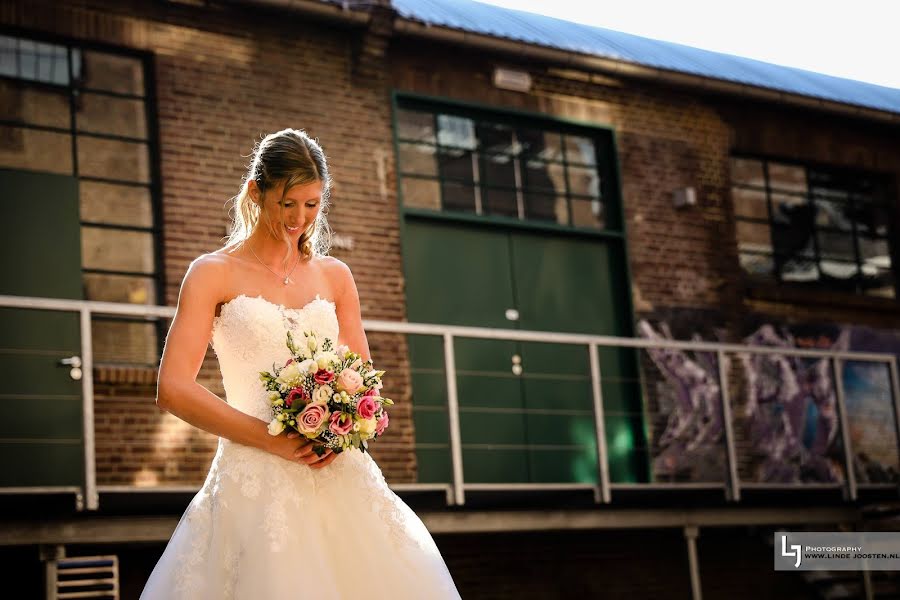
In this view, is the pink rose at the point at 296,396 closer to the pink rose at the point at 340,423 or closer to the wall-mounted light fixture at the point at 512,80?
the pink rose at the point at 340,423

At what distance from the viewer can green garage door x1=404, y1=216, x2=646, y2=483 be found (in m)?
11.8

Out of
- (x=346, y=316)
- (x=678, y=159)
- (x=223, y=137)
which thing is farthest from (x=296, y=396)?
(x=678, y=159)

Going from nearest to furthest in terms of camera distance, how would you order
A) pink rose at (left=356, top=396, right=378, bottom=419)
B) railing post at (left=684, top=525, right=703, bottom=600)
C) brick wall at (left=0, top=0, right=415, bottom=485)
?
pink rose at (left=356, top=396, right=378, bottom=419)
brick wall at (left=0, top=0, right=415, bottom=485)
railing post at (left=684, top=525, right=703, bottom=600)

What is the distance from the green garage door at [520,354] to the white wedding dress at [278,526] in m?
7.38

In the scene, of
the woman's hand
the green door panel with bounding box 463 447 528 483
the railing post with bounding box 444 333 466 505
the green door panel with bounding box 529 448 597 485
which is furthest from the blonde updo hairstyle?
the green door panel with bounding box 529 448 597 485

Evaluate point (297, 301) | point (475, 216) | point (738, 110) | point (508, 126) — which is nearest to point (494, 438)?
point (475, 216)

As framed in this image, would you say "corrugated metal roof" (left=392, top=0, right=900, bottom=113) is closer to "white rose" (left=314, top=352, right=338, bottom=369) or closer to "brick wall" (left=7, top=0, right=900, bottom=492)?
"brick wall" (left=7, top=0, right=900, bottom=492)

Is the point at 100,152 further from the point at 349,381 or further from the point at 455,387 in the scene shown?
the point at 349,381

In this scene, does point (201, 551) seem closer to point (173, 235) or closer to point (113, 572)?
point (113, 572)

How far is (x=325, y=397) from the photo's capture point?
3.74m

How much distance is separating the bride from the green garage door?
736cm

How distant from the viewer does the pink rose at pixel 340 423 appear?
377 cm

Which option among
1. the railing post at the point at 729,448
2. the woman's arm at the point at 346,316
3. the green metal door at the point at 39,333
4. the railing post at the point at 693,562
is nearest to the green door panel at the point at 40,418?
the green metal door at the point at 39,333

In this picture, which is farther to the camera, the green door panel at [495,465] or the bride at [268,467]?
the green door panel at [495,465]
